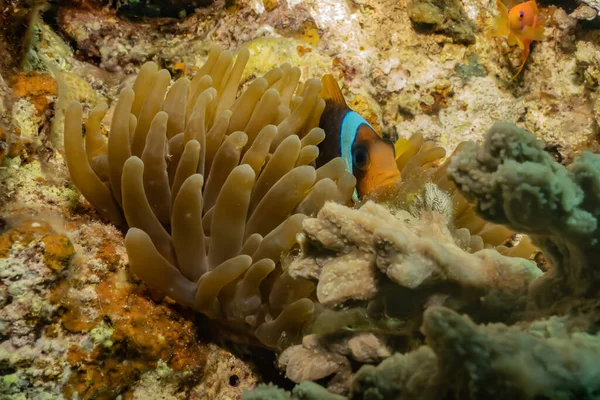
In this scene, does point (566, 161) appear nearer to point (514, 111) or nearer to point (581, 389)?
point (514, 111)

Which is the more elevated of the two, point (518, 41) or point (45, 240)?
point (518, 41)

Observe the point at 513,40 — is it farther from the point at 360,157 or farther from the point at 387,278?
the point at 387,278

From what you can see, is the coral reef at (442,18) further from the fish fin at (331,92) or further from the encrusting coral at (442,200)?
the fish fin at (331,92)

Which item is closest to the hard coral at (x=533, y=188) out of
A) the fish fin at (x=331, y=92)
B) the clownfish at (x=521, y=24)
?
the fish fin at (x=331, y=92)

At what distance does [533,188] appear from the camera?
36.5 inches

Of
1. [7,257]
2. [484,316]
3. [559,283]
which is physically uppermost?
[559,283]

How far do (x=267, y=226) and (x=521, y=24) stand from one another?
2400 millimetres

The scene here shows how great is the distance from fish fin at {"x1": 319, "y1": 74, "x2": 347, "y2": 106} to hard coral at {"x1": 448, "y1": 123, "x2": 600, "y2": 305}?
1431 mm

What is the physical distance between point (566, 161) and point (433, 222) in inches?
83.9

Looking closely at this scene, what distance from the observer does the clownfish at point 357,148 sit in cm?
220

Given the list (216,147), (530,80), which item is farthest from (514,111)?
(216,147)

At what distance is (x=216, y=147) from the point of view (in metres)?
1.98

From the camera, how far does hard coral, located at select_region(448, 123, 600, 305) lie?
0.93m

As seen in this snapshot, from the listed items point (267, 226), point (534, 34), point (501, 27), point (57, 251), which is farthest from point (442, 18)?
point (57, 251)
